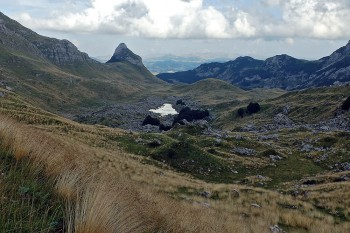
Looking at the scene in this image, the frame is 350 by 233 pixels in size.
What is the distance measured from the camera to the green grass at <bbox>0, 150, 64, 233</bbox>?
4609 mm

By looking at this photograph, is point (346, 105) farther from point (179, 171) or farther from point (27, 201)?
point (27, 201)

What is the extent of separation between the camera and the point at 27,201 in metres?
5.54

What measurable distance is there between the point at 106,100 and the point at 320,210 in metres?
170

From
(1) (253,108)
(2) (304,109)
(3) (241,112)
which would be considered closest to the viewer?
(2) (304,109)

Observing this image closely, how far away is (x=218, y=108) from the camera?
147 meters

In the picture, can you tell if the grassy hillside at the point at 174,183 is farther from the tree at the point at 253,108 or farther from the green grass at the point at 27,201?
the tree at the point at 253,108

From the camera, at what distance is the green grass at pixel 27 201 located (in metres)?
4.61

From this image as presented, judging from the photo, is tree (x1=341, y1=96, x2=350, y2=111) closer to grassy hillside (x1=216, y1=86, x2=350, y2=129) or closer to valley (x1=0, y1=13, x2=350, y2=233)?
valley (x1=0, y1=13, x2=350, y2=233)

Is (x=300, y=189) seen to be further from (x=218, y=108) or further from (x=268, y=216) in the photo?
(x=218, y=108)

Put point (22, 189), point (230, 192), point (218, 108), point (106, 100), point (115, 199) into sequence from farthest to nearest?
point (106, 100), point (218, 108), point (230, 192), point (115, 199), point (22, 189)

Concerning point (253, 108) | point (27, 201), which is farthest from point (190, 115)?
point (27, 201)

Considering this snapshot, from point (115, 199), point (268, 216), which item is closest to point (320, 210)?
point (268, 216)

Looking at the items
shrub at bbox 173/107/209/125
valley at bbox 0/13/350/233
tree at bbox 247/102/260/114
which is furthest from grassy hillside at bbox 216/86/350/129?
shrub at bbox 173/107/209/125

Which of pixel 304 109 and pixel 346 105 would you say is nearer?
pixel 346 105
